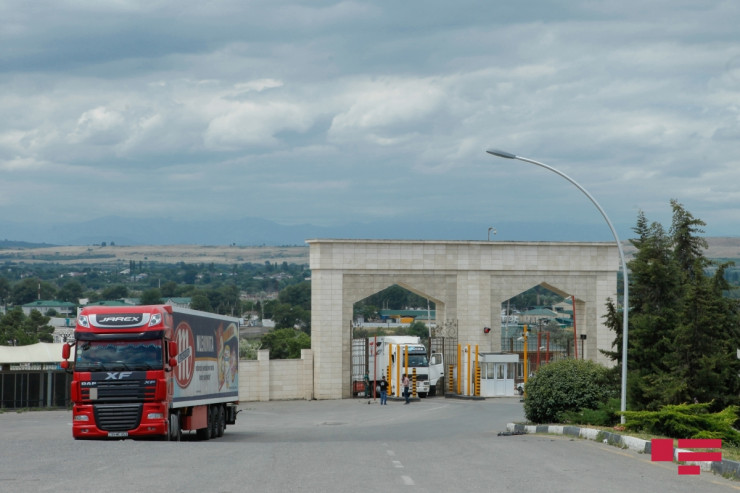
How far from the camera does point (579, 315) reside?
53688mm

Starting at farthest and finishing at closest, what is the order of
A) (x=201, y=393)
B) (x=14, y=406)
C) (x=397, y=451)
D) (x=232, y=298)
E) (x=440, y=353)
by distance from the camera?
(x=232, y=298)
(x=440, y=353)
(x=14, y=406)
(x=201, y=393)
(x=397, y=451)

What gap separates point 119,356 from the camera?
24.6 metres

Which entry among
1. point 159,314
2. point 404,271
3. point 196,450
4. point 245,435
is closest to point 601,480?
point 196,450

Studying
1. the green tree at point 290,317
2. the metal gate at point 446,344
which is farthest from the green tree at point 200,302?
the metal gate at point 446,344

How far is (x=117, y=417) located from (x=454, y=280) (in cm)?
2948

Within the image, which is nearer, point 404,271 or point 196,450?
point 196,450

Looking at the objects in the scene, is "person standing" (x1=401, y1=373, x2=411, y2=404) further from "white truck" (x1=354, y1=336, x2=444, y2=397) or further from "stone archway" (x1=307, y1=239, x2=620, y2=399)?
"stone archway" (x1=307, y1=239, x2=620, y2=399)

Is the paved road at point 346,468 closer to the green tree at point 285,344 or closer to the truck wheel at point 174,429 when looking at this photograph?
the truck wheel at point 174,429

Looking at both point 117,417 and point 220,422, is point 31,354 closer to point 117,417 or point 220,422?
point 220,422

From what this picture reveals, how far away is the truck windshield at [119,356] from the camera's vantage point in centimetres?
2455

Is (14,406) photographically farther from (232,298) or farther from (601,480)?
(232,298)

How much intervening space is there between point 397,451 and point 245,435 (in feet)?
38.7

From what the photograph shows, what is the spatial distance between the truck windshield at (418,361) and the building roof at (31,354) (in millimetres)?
17951

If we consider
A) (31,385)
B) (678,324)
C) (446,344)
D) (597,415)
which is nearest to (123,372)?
(597,415)
